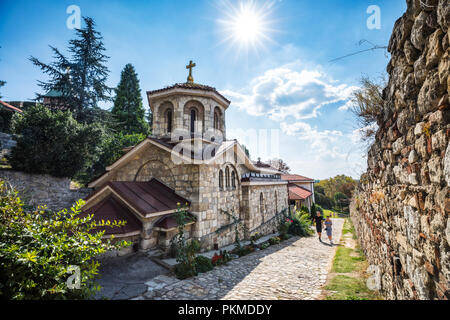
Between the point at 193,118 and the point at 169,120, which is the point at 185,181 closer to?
the point at 193,118

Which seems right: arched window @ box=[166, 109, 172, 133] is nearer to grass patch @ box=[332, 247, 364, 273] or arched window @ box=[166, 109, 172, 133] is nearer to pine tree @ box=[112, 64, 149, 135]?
grass patch @ box=[332, 247, 364, 273]

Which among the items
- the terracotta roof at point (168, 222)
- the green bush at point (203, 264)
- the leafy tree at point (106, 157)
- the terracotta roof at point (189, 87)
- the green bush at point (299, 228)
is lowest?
the green bush at point (299, 228)

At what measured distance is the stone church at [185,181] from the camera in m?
6.60

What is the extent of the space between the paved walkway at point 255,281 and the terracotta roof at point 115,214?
1.65 m

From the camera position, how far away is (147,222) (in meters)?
6.49

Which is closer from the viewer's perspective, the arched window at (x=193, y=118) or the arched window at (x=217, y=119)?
the arched window at (x=193, y=118)

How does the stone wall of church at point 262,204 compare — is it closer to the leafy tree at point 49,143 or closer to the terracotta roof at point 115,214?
the terracotta roof at point 115,214

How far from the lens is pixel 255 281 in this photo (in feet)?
18.6

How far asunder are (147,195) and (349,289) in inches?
252

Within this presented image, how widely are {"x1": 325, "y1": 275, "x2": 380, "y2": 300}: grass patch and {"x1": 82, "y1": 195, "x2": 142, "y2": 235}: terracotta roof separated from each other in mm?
5420

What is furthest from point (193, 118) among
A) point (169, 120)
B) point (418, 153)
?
point (418, 153)

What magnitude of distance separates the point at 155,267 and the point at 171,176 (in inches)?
138

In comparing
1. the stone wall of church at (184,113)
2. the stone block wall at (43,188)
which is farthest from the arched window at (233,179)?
the stone block wall at (43,188)
